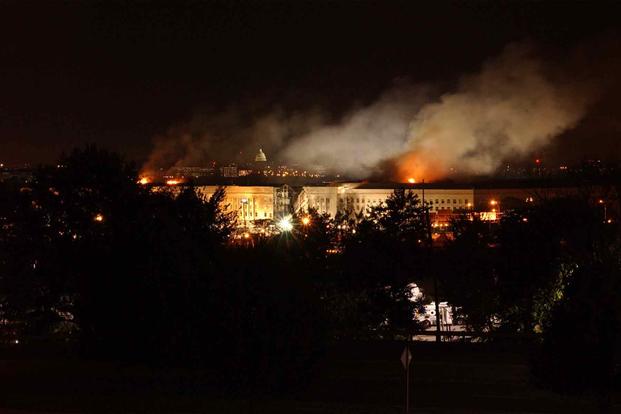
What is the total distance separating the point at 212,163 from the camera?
8619cm

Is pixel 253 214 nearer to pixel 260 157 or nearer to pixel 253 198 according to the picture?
pixel 253 198

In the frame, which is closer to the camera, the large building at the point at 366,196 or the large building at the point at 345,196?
the large building at the point at 345,196

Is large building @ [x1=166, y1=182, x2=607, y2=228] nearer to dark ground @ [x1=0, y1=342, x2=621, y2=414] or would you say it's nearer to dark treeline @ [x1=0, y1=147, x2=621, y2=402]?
dark treeline @ [x1=0, y1=147, x2=621, y2=402]

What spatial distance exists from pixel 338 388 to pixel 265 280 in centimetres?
237

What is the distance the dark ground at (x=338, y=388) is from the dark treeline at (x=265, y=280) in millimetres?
439

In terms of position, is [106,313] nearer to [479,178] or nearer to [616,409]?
[616,409]

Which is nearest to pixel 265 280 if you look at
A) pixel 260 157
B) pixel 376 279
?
pixel 376 279

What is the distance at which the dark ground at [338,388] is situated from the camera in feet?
28.2

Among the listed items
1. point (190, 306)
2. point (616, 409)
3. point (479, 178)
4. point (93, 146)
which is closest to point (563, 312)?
point (616, 409)

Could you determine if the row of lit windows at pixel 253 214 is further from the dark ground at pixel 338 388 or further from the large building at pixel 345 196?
the dark ground at pixel 338 388

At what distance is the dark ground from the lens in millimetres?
8586

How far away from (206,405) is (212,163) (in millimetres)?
78284

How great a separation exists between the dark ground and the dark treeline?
0.44m

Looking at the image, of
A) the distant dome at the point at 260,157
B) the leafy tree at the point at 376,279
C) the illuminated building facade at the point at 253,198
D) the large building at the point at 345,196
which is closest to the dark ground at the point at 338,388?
the leafy tree at the point at 376,279
